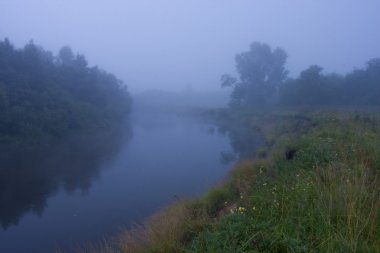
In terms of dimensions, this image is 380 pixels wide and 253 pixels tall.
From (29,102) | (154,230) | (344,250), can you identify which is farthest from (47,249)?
(29,102)

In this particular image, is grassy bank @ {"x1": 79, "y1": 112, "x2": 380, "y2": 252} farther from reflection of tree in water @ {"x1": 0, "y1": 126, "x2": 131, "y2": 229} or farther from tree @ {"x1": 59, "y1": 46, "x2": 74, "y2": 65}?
tree @ {"x1": 59, "y1": 46, "x2": 74, "y2": 65}

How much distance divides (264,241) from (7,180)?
57.9ft

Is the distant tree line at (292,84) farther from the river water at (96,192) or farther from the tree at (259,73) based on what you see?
the river water at (96,192)

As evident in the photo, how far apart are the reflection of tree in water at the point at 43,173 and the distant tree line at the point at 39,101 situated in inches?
119

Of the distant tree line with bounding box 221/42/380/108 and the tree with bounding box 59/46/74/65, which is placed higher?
the tree with bounding box 59/46/74/65

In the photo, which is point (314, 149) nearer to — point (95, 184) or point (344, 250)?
point (344, 250)

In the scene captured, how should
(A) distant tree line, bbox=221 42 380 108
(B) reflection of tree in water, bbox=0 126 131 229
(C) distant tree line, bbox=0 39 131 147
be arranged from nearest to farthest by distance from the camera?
(B) reflection of tree in water, bbox=0 126 131 229, (C) distant tree line, bbox=0 39 131 147, (A) distant tree line, bbox=221 42 380 108

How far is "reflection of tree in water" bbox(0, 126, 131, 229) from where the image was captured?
15.1 m

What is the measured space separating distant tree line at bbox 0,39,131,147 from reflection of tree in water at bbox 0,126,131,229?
9.96ft

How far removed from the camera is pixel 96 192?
16.8 metres

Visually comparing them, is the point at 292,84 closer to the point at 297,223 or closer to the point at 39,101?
the point at 39,101

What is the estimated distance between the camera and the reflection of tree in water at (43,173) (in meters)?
15.1

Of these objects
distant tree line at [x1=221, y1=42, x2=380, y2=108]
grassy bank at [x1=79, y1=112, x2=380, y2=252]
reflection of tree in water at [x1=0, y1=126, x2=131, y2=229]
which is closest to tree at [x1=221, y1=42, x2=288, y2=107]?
distant tree line at [x1=221, y1=42, x2=380, y2=108]

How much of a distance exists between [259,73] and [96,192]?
56.3 m
